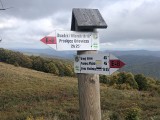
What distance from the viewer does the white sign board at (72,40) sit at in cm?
466

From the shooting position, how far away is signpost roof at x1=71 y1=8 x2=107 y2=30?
481 cm

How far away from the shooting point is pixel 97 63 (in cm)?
475

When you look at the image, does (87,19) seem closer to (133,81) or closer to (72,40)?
(72,40)

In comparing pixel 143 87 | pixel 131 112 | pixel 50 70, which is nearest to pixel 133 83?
pixel 143 87

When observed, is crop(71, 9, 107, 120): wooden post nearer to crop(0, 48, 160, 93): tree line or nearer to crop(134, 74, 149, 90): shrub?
crop(0, 48, 160, 93): tree line

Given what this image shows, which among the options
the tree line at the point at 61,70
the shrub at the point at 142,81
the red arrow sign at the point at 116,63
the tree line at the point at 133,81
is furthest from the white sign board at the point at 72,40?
the shrub at the point at 142,81

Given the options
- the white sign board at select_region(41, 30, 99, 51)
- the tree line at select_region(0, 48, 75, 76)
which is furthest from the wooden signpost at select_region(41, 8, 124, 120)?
the tree line at select_region(0, 48, 75, 76)

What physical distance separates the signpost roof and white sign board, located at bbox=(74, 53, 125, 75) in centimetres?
43

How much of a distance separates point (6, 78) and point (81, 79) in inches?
2186

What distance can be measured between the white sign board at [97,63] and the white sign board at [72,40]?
170mm

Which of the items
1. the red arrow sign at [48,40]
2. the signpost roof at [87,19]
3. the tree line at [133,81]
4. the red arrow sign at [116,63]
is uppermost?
the signpost roof at [87,19]

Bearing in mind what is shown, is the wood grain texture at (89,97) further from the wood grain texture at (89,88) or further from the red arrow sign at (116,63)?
the red arrow sign at (116,63)

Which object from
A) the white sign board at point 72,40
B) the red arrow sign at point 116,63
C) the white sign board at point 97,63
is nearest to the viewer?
the red arrow sign at point 116,63

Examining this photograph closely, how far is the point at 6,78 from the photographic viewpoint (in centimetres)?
Result: 5878
